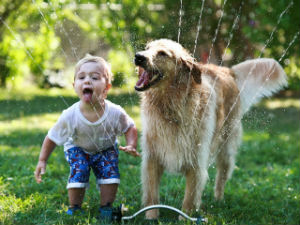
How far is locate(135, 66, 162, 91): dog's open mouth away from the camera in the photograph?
291 centimetres

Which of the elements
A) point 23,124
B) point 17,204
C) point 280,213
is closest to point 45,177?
point 17,204

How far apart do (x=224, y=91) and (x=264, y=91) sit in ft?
2.84

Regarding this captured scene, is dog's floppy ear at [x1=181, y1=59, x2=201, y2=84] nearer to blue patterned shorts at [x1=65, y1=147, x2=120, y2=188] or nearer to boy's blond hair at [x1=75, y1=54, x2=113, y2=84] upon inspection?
boy's blond hair at [x1=75, y1=54, x2=113, y2=84]

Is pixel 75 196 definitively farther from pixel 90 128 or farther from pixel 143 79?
pixel 143 79

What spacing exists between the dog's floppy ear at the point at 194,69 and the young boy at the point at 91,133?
593 mm

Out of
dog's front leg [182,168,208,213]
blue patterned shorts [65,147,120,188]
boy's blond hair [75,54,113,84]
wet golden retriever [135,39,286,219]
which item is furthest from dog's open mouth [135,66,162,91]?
dog's front leg [182,168,208,213]

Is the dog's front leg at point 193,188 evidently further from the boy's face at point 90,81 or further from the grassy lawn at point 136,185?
the boy's face at point 90,81

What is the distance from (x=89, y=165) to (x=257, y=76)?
7.48 ft

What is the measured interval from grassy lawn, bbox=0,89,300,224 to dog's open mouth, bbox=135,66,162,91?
313 millimetres

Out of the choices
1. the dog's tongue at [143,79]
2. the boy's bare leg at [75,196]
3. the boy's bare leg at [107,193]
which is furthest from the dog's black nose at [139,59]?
the boy's bare leg at [75,196]

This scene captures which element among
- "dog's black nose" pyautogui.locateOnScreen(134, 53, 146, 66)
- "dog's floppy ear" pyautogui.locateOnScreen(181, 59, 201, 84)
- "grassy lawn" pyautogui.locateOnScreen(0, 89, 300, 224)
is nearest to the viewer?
"dog's black nose" pyautogui.locateOnScreen(134, 53, 146, 66)

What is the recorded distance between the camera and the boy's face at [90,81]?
2922 mm

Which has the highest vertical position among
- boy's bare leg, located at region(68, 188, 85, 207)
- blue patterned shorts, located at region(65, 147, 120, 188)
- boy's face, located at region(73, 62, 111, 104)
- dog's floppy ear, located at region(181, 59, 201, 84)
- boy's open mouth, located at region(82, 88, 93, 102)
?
dog's floppy ear, located at region(181, 59, 201, 84)

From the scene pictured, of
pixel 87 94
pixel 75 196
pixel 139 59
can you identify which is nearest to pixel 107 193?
pixel 75 196
